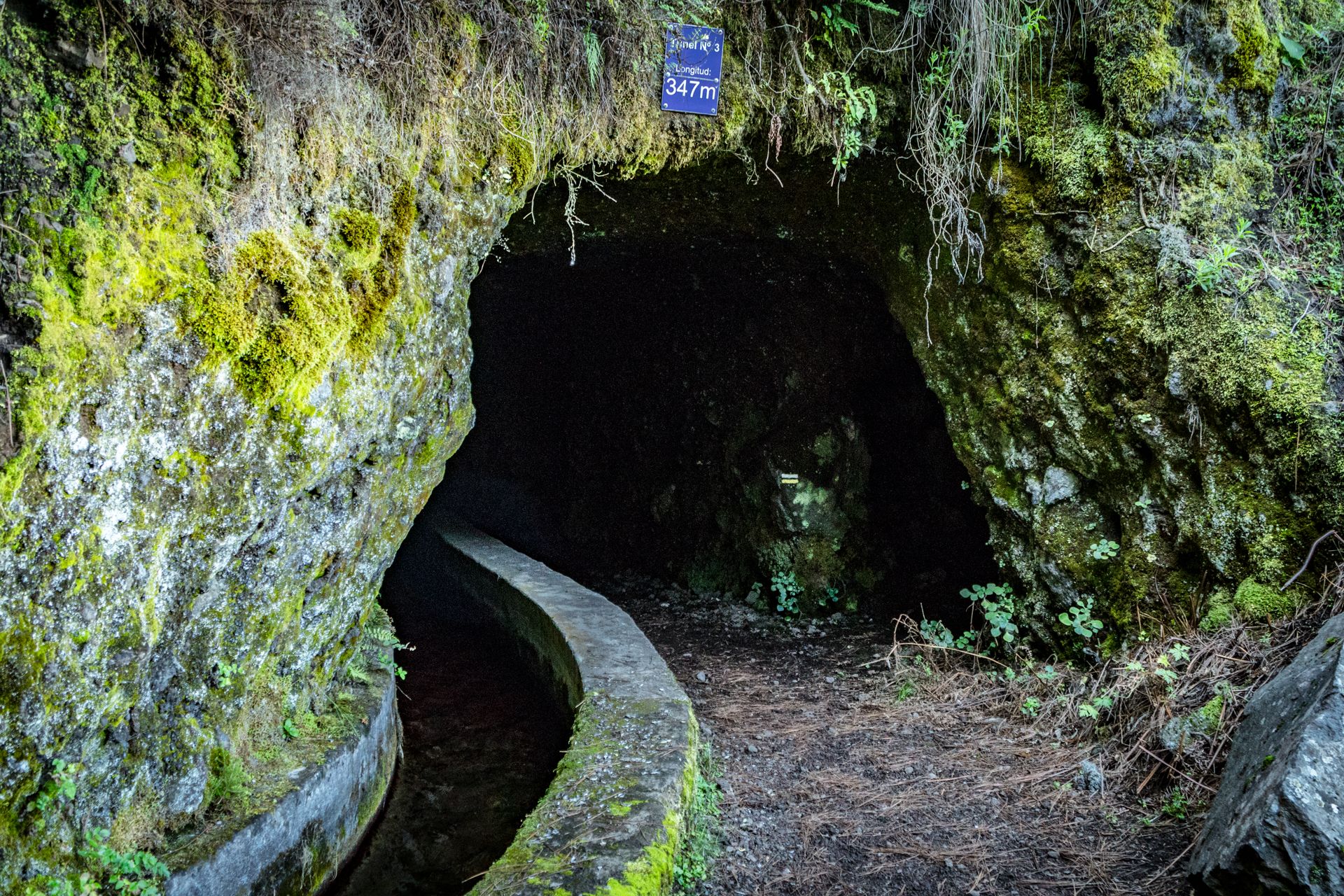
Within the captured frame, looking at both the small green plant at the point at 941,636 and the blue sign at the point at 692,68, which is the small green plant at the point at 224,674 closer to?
the blue sign at the point at 692,68

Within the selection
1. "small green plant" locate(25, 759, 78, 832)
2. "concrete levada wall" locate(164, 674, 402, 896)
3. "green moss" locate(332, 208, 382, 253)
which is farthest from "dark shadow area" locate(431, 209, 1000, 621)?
"small green plant" locate(25, 759, 78, 832)

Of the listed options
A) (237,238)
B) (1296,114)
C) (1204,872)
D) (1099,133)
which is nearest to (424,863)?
(237,238)

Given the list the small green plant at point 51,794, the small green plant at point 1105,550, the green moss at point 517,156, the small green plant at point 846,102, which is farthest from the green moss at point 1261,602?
the small green plant at point 51,794

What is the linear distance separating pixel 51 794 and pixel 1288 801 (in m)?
3.55

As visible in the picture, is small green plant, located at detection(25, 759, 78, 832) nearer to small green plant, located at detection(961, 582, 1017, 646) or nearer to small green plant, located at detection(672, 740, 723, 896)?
small green plant, located at detection(672, 740, 723, 896)

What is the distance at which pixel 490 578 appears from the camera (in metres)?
6.93

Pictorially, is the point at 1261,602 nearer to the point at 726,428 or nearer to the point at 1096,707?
the point at 1096,707

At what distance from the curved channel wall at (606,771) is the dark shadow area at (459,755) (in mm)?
376

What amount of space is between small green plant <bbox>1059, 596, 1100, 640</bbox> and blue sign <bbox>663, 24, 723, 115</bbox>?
3.39 m

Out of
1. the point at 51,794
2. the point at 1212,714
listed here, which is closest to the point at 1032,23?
the point at 1212,714

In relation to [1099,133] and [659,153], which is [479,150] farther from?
[1099,133]

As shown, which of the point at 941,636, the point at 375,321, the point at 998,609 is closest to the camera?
the point at 375,321

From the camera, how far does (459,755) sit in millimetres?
4812

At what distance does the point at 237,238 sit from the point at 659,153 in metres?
2.40
